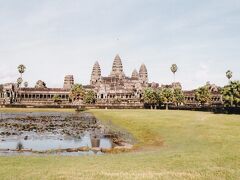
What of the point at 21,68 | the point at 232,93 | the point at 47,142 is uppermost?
the point at 21,68

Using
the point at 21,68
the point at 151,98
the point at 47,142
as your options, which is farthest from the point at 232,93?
the point at 21,68

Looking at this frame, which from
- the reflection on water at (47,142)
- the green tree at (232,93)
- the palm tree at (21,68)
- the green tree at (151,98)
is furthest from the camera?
the palm tree at (21,68)

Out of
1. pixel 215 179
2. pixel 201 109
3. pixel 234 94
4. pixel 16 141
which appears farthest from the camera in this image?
pixel 201 109

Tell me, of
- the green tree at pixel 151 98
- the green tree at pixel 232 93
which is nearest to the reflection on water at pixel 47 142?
Result: the green tree at pixel 232 93

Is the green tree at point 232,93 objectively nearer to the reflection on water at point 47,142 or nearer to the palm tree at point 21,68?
the reflection on water at point 47,142

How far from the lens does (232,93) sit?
7956 centimetres

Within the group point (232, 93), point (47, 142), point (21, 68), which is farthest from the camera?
point (21, 68)

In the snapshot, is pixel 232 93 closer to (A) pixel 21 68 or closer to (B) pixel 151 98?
(B) pixel 151 98

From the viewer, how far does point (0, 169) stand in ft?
60.7

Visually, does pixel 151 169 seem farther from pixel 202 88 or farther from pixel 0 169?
pixel 202 88

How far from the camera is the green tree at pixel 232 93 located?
7864 centimetres

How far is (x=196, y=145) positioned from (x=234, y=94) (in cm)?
5458

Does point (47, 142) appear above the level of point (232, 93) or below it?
below

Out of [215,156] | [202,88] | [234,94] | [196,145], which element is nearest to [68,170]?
[215,156]
